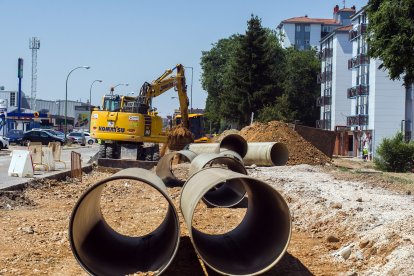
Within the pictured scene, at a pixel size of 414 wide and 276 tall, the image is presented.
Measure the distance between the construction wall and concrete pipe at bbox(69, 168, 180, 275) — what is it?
2476 centimetres

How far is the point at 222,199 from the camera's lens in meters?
16.9

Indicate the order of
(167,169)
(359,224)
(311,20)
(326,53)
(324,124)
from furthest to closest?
1. (311,20)
2. (326,53)
3. (324,124)
4. (167,169)
5. (359,224)

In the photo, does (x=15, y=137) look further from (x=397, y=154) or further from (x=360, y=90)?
(x=397, y=154)

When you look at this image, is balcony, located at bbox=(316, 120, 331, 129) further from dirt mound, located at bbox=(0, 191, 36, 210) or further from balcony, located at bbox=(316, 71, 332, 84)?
dirt mound, located at bbox=(0, 191, 36, 210)

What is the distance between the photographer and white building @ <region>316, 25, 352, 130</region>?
78625 mm

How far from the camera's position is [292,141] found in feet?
107

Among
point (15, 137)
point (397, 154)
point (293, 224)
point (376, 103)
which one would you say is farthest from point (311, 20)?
point (293, 224)

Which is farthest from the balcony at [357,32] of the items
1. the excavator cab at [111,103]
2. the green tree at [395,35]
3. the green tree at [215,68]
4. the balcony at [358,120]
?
the excavator cab at [111,103]

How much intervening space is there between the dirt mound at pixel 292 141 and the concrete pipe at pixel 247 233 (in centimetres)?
2095

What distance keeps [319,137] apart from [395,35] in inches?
433

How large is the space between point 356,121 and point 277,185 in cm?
4791

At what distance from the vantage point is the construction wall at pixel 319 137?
3428 centimetres

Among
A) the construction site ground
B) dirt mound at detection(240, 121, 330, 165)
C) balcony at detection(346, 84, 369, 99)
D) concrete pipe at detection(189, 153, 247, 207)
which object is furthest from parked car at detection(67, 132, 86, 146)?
concrete pipe at detection(189, 153, 247, 207)

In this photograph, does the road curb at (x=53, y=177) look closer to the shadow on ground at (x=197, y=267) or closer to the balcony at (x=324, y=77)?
the shadow on ground at (x=197, y=267)
